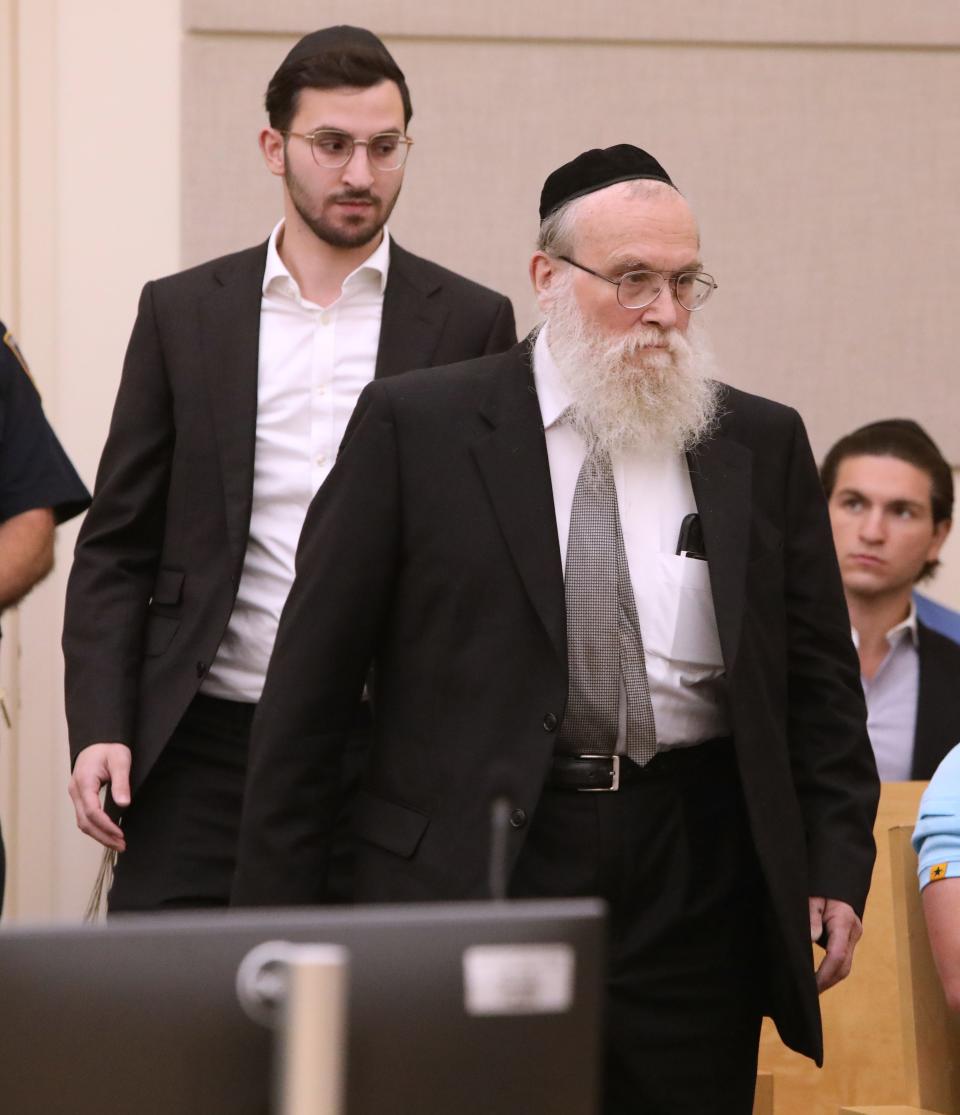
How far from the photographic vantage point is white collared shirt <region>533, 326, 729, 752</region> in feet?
8.98

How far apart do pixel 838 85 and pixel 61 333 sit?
7.00 feet

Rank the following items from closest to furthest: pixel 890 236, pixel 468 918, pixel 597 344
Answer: pixel 468 918 → pixel 597 344 → pixel 890 236

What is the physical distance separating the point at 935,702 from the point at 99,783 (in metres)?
2.12

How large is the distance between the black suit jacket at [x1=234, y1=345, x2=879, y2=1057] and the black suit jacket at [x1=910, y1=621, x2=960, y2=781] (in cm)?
164

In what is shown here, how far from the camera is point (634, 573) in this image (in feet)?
9.11

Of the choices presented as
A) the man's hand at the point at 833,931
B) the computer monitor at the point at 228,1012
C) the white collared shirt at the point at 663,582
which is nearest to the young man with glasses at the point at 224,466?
the white collared shirt at the point at 663,582

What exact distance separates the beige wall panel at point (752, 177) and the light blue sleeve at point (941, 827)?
249 centimetres

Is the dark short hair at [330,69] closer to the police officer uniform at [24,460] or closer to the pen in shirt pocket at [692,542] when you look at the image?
the police officer uniform at [24,460]

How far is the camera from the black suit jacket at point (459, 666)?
8.82 ft

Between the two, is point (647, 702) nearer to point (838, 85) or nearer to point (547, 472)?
point (547, 472)

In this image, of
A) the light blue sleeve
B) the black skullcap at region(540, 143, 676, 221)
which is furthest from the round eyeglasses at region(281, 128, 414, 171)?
the light blue sleeve

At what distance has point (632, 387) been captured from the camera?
2.86 m

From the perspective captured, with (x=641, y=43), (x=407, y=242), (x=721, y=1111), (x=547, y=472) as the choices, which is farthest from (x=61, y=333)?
(x=721, y=1111)

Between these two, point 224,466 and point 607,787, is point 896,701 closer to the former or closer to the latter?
point 224,466
